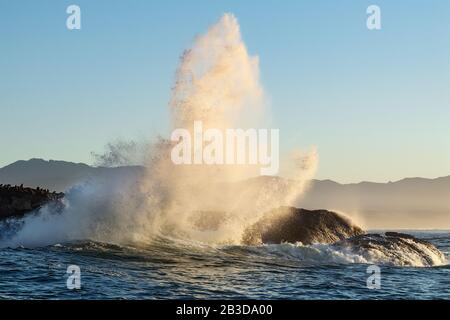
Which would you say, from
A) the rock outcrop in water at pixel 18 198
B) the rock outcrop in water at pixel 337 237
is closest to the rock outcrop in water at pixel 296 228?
the rock outcrop in water at pixel 337 237

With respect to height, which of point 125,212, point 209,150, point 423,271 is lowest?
point 423,271

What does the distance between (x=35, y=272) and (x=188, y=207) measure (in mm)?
17111

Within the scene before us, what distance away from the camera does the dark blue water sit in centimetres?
1992

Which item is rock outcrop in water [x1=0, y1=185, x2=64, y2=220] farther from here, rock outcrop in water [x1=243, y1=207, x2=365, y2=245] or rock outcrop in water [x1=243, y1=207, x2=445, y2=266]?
rock outcrop in water [x1=243, y1=207, x2=445, y2=266]

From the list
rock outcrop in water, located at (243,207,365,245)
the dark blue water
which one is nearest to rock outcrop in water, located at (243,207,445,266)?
rock outcrop in water, located at (243,207,365,245)

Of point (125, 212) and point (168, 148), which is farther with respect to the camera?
point (168, 148)

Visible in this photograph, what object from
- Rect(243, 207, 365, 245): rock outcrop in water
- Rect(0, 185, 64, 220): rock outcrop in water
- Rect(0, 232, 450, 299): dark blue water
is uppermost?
Rect(0, 185, 64, 220): rock outcrop in water

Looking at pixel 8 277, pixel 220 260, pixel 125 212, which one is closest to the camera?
pixel 8 277

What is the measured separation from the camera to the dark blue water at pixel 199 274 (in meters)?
19.9

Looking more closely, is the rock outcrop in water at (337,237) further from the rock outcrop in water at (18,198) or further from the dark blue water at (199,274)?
the rock outcrop in water at (18,198)

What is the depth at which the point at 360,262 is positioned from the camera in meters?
32.4

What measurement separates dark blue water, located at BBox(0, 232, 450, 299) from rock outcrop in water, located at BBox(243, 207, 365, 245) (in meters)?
6.20
